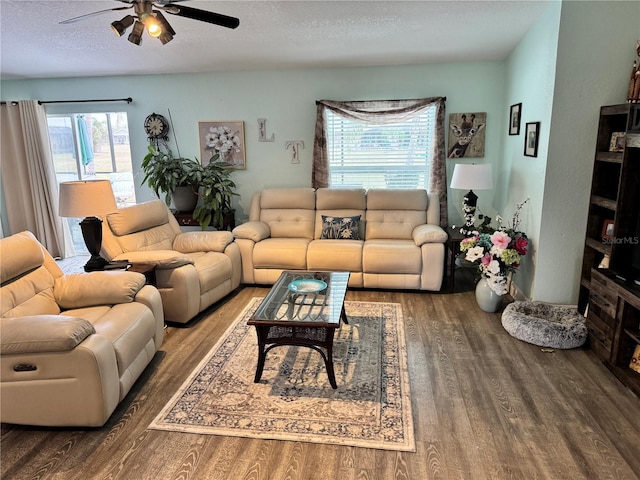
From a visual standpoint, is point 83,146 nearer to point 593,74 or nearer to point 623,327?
point 593,74

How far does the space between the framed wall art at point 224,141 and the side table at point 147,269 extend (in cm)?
230

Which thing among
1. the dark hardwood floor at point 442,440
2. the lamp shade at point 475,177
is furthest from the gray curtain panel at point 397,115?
the dark hardwood floor at point 442,440

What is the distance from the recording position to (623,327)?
2584 mm

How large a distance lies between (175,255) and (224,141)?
2.35 meters

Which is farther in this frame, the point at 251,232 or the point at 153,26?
the point at 251,232

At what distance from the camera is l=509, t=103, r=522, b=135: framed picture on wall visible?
407cm

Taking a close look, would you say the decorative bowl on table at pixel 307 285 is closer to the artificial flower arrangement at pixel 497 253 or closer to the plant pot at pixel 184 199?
the artificial flower arrangement at pixel 497 253

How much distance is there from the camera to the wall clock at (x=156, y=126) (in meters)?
5.36

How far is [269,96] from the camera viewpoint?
5184 mm

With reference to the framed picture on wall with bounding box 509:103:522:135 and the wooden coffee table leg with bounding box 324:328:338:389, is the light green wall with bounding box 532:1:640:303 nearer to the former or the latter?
the framed picture on wall with bounding box 509:103:522:135

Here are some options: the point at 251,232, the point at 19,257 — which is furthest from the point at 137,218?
the point at 19,257

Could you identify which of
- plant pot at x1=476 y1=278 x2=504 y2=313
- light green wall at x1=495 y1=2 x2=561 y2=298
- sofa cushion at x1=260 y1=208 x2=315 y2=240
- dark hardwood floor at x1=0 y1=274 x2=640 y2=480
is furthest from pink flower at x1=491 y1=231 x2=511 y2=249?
sofa cushion at x1=260 y1=208 x2=315 y2=240

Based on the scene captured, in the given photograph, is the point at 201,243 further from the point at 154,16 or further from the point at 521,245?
the point at 521,245

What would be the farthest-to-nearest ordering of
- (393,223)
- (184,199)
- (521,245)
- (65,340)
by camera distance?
(184,199) < (393,223) < (521,245) < (65,340)
